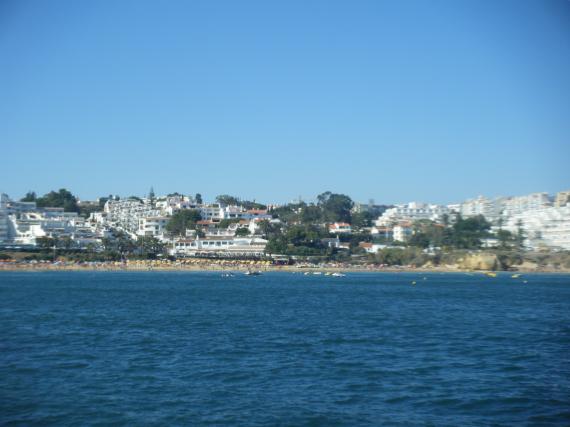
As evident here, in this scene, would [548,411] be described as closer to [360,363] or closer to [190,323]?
[360,363]

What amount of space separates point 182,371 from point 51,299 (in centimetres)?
2098

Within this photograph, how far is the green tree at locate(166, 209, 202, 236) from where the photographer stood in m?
101

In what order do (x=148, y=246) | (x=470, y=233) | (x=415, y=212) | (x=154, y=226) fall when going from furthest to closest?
(x=415, y=212), (x=154, y=226), (x=470, y=233), (x=148, y=246)

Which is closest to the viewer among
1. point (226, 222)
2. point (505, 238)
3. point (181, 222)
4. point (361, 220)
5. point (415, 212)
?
point (505, 238)

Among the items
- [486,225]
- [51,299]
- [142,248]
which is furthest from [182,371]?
[486,225]

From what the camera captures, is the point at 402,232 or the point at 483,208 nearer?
the point at 402,232

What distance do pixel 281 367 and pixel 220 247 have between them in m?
78.2

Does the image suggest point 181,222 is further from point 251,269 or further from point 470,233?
point 470,233

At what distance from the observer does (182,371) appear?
14.6m

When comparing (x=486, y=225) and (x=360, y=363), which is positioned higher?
(x=486, y=225)

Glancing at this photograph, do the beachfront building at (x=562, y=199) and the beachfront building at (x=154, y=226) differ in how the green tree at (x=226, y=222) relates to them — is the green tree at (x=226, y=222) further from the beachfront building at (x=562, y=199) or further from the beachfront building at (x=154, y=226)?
the beachfront building at (x=562, y=199)

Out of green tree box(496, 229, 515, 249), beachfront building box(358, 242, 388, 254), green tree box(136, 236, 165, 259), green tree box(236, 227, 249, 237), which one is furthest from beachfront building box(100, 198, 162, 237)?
green tree box(496, 229, 515, 249)

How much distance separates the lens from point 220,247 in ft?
305

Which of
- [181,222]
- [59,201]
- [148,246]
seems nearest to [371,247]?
[181,222]
